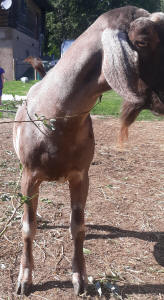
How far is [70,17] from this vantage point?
3347cm

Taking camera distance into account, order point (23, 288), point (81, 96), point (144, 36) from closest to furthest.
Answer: point (144, 36)
point (81, 96)
point (23, 288)

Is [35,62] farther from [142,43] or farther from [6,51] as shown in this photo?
[6,51]

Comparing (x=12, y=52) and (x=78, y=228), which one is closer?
(x=78, y=228)

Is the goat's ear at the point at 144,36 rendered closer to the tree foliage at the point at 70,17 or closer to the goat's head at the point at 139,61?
the goat's head at the point at 139,61

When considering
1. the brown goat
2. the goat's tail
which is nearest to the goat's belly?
the brown goat

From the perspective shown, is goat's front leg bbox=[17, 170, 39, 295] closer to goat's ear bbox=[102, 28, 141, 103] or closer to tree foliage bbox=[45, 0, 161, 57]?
goat's ear bbox=[102, 28, 141, 103]

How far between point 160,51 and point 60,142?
0.85 meters

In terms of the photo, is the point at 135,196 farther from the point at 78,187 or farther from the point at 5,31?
the point at 5,31

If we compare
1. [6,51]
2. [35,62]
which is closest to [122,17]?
[35,62]

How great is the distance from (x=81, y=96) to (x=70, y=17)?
35.0m

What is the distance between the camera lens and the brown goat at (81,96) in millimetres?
1480

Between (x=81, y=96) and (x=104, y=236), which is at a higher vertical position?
(x=81, y=96)

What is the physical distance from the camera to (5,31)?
756 inches

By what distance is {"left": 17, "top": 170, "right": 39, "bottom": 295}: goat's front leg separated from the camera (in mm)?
2168
